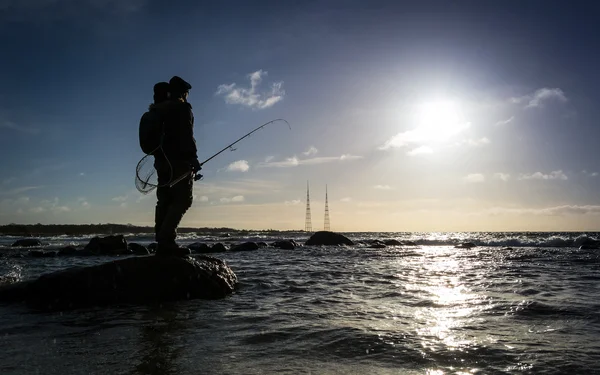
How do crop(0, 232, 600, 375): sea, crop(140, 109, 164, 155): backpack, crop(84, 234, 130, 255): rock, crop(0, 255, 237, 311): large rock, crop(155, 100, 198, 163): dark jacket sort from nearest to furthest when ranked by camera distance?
crop(0, 232, 600, 375): sea, crop(0, 255, 237, 311): large rock, crop(140, 109, 164, 155): backpack, crop(155, 100, 198, 163): dark jacket, crop(84, 234, 130, 255): rock

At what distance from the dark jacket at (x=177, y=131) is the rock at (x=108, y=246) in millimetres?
15461

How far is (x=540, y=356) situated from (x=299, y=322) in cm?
248

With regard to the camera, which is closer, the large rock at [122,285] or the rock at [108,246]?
the large rock at [122,285]

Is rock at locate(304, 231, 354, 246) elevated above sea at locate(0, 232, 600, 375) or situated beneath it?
situated beneath

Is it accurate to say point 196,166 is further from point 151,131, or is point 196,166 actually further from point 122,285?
point 122,285

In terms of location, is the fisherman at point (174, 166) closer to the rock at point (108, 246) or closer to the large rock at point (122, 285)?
the large rock at point (122, 285)

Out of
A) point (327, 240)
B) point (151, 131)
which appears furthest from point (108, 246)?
point (151, 131)

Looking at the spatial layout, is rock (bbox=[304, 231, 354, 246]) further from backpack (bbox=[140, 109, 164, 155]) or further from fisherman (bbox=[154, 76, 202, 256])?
backpack (bbox=[140, 109, 164, 155])

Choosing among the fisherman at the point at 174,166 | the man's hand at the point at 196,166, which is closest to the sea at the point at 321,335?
the fisherman at the point at 174,166

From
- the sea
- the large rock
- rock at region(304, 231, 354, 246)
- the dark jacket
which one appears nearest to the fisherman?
the dark jacket

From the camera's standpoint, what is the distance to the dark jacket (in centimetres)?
704

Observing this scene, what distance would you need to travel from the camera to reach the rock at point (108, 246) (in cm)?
2042

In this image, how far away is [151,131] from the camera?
271 inches

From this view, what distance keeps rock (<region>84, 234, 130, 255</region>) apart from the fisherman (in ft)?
48.8
